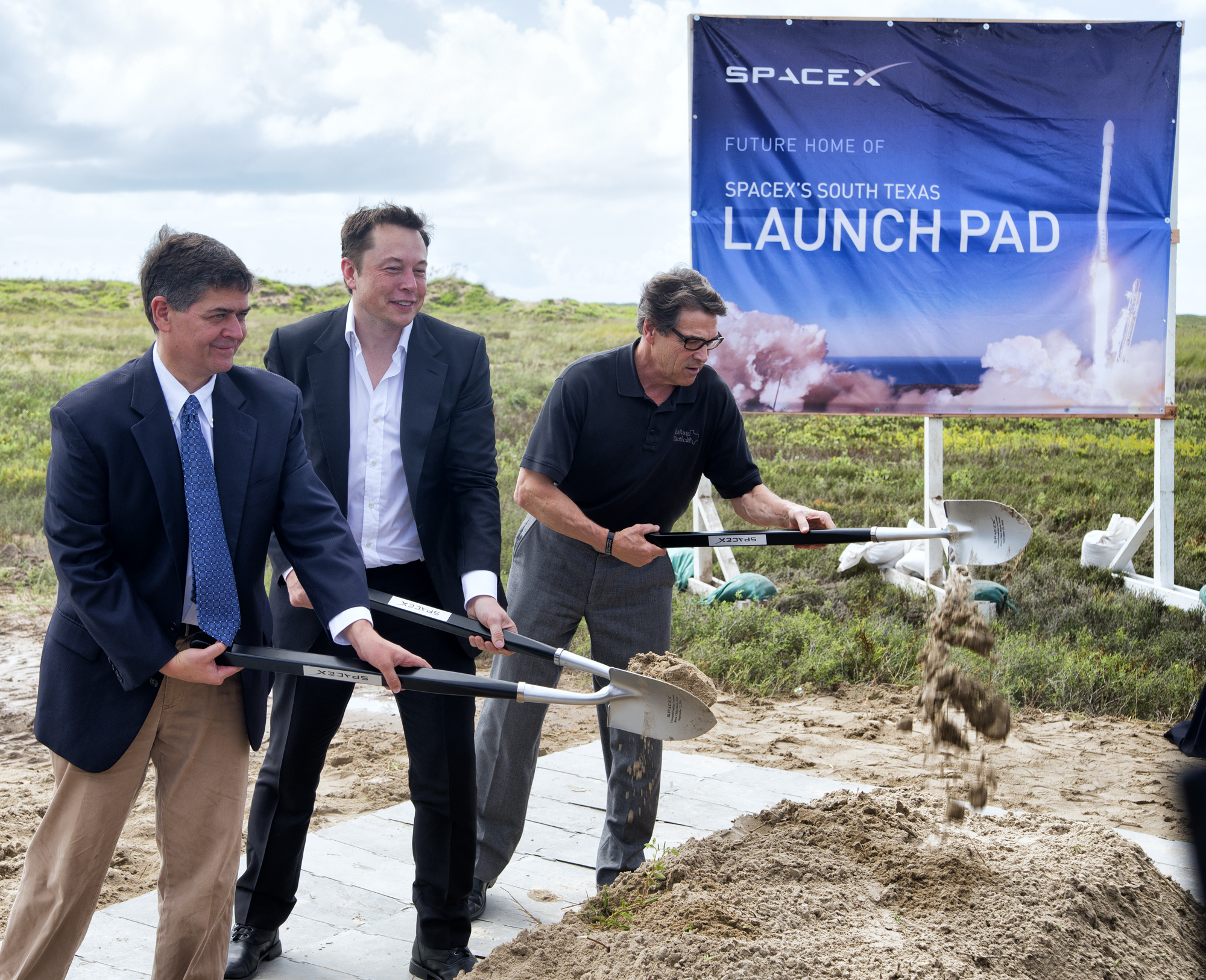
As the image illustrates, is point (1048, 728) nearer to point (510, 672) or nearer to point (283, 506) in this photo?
point (510, 672)

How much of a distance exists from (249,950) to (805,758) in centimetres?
283

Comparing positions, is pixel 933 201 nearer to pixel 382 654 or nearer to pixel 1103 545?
pixel 1103 545

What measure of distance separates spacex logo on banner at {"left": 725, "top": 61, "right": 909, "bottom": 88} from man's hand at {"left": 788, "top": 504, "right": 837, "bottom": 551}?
404 cm

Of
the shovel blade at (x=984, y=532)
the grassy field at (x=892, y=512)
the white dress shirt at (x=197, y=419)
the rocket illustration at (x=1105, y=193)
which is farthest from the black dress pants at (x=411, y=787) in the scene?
the rocket illustration at (x=1105, y=193)

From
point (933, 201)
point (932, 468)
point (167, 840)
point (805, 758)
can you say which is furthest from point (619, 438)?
point (933, 201)

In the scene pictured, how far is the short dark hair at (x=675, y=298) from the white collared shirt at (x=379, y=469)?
2.57 ft

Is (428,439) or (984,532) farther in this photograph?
(984,532)

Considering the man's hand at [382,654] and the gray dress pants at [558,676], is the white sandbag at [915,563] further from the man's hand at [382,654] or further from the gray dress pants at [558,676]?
the man's hand at [382,654]

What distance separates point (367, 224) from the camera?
287cm

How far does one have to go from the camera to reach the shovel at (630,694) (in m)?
2.59

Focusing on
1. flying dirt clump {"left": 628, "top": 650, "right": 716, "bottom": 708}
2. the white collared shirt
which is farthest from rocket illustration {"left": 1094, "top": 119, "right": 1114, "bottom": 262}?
the white collared shirt

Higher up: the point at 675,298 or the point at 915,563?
the point at 675,298

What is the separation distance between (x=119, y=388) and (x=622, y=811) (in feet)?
6.63

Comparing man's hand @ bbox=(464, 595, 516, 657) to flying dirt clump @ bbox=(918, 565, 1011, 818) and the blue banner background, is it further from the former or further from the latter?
the blue banner background
